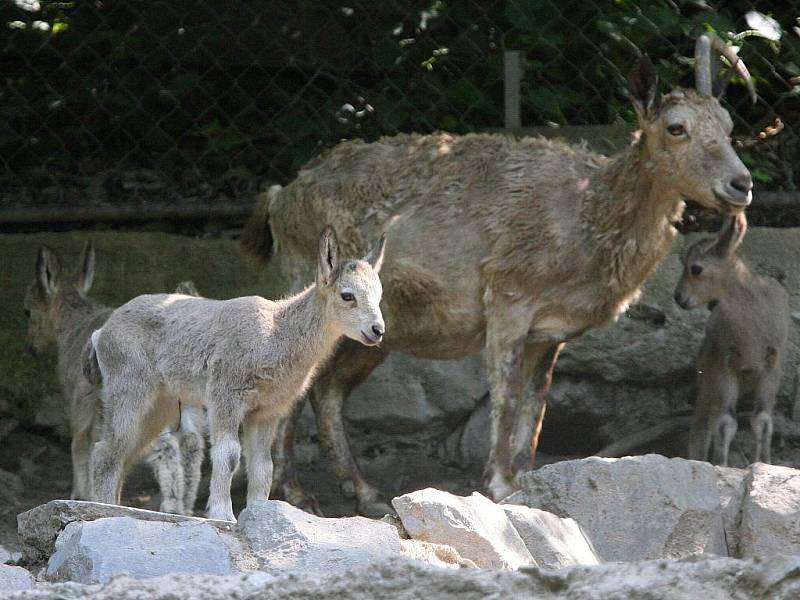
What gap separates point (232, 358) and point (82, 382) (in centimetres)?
154

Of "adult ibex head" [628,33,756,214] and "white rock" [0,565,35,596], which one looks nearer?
"white rock" [0,565,35,596]

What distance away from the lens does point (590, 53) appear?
30.8 feet

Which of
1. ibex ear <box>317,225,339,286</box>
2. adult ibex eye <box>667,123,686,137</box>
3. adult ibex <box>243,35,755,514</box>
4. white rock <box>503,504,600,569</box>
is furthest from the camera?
adult ibex <box>243,35,755,514</box>

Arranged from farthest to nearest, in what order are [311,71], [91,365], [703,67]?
1. [311,71]
2. [703,67]
3. [91,365]

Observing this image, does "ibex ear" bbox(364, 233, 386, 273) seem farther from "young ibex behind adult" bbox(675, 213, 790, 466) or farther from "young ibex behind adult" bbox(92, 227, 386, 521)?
"young ibex behind adult" bbox(675, 213, 790, 466)

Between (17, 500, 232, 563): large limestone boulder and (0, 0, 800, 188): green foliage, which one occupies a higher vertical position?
(0, 0, 800, 188): green foliage

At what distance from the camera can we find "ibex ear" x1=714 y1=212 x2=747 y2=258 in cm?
853

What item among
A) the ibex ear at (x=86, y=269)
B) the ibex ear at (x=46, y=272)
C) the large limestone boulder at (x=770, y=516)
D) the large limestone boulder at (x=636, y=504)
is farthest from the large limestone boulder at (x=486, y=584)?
the ibex ear at (x=86, y=269)

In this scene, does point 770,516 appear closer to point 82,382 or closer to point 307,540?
point 307,540

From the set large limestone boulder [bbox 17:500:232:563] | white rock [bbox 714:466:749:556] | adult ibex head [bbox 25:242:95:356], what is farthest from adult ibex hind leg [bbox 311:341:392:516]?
large limestone boulder [bbox 17:500:232:563]

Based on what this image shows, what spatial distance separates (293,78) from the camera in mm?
10016

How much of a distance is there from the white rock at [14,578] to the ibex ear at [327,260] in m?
2.15

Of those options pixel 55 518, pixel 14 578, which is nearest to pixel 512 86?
pixel 55 518

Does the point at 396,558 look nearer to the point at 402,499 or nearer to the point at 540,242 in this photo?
the point at 402,499
